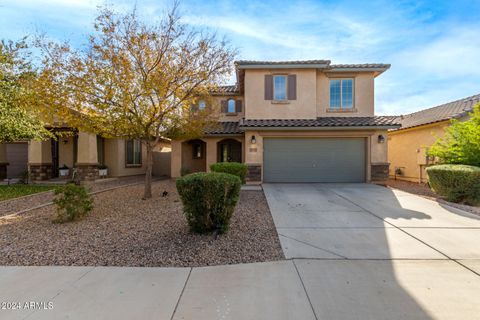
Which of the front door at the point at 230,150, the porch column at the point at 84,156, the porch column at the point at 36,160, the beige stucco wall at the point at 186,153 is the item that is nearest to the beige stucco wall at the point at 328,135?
the beige stucco wall at the point at 186,153

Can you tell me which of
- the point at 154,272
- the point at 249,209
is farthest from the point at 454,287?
the point at 249,209

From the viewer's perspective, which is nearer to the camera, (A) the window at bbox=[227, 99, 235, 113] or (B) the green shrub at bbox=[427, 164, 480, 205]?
(B) the green shrub at bbox=[427, 164, 480, 205]

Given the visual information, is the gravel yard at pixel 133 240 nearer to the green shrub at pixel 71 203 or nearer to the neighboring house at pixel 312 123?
the green shrub at pixel 71 203

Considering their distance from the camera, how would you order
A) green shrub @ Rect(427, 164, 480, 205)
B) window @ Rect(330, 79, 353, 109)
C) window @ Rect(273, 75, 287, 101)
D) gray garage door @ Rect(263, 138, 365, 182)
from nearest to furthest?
green shrub @ Rect(427, 164, 480, 205) < gray garage door @ Rect(263, 138, 365, 182) < window @ Rect(273, 75, 287, 101) < window @ Rect(330, 79, 353, 109)

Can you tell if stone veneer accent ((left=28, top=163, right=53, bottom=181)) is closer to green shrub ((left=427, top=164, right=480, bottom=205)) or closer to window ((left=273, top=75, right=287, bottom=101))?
window ((left=273, top=75, right=287, bottom=101))

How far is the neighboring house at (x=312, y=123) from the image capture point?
40.2 ft

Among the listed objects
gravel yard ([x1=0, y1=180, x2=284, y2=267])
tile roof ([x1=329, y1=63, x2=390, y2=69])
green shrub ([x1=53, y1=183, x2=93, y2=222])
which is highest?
tile roof ([x1=329, y1=63, x2=390, y2=69])

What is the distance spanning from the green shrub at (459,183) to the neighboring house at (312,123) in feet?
13.2

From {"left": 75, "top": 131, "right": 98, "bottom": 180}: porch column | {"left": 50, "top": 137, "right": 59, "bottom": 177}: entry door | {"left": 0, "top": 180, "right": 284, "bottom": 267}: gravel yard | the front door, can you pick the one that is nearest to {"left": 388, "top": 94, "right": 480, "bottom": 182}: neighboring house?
the front door

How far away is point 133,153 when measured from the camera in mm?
Result: 17469

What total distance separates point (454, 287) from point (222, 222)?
3760 mm

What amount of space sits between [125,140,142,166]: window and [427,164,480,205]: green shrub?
16540 mm

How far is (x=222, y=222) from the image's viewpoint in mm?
5023

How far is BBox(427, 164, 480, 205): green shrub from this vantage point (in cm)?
764
